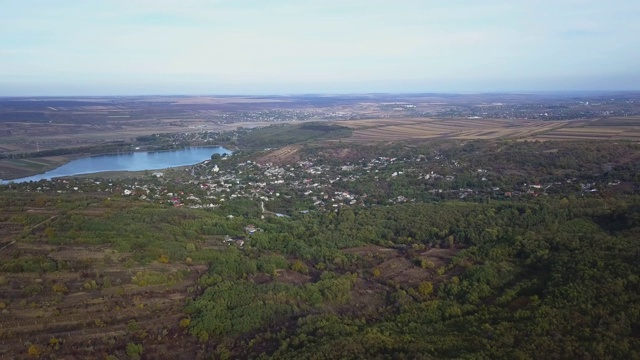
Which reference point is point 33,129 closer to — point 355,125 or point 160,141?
point 160,141

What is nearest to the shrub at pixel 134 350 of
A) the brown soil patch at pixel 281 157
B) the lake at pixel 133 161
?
the brown soil patch at pixel 281 157

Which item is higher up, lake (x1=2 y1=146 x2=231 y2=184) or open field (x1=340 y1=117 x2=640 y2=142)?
open field (x1=340 y1=117 x2=640 y2=142)

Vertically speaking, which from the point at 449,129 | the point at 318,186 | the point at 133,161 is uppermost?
the point at 449,129

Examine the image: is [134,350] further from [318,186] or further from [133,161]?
[133,161]

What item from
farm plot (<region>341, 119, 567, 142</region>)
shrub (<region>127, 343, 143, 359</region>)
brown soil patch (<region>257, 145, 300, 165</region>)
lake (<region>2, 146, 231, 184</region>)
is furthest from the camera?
farm plot (<region>341, 119, 567, 142</region>)

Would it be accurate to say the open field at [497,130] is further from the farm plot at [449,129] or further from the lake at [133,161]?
the lake at [133,161]

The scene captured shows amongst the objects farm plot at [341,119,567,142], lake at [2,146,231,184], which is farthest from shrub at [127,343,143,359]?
farm plot at [341,119,567,142]

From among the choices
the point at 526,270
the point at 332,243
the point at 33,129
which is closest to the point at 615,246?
the point at 526,270

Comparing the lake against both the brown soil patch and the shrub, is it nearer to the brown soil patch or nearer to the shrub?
the brown soil patch

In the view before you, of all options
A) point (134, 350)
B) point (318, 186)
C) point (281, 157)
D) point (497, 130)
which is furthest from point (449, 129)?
point (134, 350)
